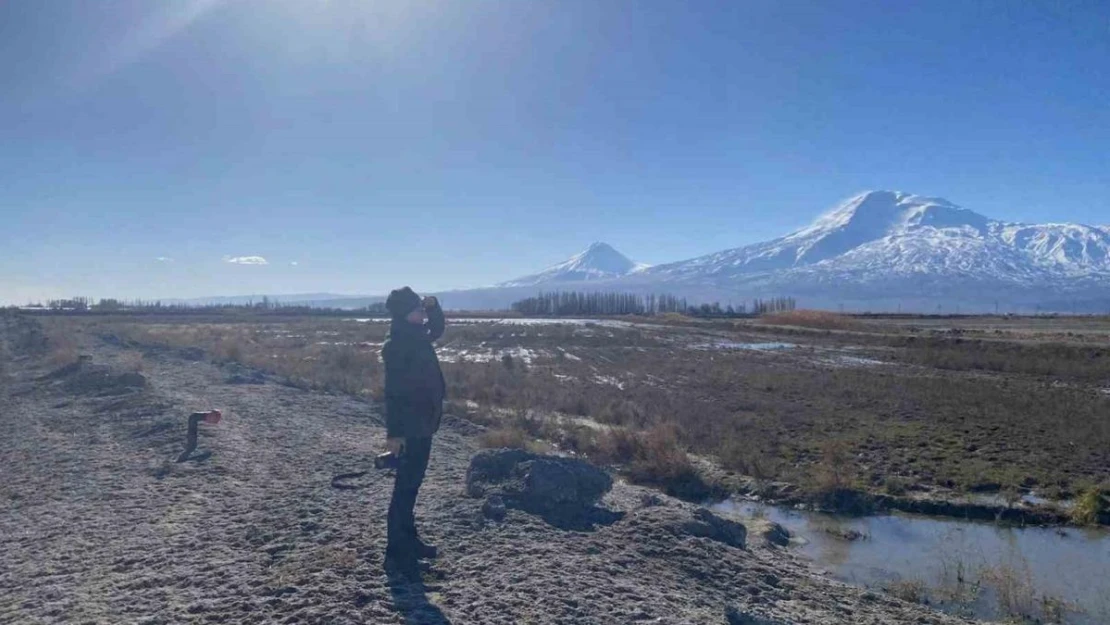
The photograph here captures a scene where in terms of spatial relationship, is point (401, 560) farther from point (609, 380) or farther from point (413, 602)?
point (609, 380)

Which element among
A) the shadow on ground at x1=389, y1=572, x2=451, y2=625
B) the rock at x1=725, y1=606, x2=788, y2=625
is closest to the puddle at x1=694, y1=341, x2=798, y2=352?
the rock at x1=725, y1=606, x2=788, y2=625

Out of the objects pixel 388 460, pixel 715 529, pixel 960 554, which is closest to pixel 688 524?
pixel 715 529

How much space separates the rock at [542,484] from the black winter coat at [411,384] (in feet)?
8.74

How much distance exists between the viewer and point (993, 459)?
52.5ft

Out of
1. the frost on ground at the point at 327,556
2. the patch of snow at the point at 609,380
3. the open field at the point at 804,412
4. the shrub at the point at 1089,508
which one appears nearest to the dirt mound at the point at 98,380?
the open field at the point at 804,412

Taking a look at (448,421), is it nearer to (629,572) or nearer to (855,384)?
(629,572)

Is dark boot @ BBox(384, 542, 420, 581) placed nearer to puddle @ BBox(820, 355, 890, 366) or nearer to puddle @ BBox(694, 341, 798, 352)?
puddle @ BBox(820, 355, 890, 366)

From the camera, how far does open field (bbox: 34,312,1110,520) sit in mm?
14266

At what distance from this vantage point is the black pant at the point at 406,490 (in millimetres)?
6859

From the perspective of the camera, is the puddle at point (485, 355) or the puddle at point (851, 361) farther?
the puddle at point (485, 355)

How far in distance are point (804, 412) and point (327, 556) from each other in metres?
17.0

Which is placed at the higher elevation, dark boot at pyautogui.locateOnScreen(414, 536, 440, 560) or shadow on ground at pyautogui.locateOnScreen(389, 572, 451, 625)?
dark boot at pyautogui.locateOnScreen(414, 536, 440, 560)

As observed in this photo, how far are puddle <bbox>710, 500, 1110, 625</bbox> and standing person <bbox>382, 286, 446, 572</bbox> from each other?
518cm

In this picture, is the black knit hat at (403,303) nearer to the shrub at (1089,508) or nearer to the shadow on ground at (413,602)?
the shadow on ground at (413,602)
